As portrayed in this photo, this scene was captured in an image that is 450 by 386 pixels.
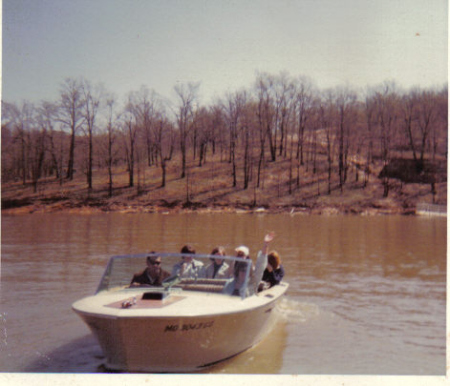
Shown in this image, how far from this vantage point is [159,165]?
41.0 meters

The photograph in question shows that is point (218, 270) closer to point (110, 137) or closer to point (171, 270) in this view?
point (171, 270)

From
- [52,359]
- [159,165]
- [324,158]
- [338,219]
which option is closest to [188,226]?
[338,219]

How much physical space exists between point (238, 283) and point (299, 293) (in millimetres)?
5118

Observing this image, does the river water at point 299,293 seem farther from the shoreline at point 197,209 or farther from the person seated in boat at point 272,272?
the shoreline at point 197,209

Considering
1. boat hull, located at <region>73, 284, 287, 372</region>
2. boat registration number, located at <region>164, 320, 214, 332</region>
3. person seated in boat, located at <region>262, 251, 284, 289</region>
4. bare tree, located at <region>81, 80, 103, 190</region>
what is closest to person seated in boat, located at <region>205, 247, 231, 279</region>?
boat hull, located at <region>73, 284, 287, 372</region>

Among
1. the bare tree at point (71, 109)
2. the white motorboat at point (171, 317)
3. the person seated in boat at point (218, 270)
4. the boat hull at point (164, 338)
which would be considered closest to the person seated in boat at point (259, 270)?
the white motorboat at point (171, 317)

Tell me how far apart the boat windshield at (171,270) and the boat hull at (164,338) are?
1.87 ft

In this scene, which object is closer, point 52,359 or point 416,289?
point 52,359

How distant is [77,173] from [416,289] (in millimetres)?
27570

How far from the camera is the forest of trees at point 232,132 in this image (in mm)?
30984

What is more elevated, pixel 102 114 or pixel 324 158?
pixel 102 114

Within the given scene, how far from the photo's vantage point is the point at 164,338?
260 inches

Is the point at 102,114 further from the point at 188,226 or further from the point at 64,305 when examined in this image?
the point at 64,305
